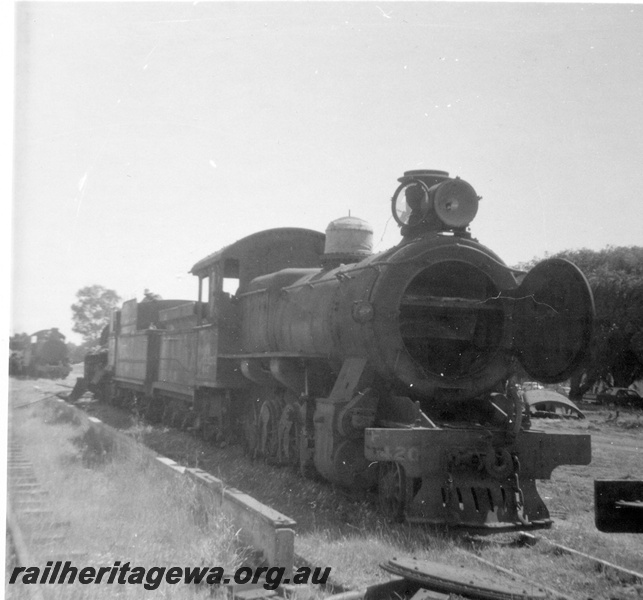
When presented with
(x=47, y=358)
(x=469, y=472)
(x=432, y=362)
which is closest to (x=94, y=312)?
(x=47, y=358)

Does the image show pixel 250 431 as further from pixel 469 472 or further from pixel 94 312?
pixel 94 312

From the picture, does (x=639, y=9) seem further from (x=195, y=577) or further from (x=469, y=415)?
(x=195, y=577)

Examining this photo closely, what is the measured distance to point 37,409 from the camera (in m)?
18.2

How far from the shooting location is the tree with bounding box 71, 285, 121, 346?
2191 centimetres

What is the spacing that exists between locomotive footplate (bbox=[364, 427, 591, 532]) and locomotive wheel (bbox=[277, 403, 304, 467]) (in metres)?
2.29

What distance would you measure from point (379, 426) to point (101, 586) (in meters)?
3.33

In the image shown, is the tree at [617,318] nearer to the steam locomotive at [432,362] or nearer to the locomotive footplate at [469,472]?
the steam locomotive at [432,362]

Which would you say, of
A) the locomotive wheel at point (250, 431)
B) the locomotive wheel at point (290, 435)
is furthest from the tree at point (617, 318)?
the locomotive wheel at point (290, 435)

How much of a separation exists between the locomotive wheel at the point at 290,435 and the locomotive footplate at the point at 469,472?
90.3 inches

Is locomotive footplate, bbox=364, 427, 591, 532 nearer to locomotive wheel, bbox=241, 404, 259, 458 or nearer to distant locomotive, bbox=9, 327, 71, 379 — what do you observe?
locomotive wheel, bbox=241, 404, 259, 458

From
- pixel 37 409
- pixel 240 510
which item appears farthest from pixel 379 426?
pixel 37 409

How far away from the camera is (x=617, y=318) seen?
25.7 metres

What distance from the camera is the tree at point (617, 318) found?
2512 centimetres

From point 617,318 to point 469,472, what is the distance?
68.5 feet
